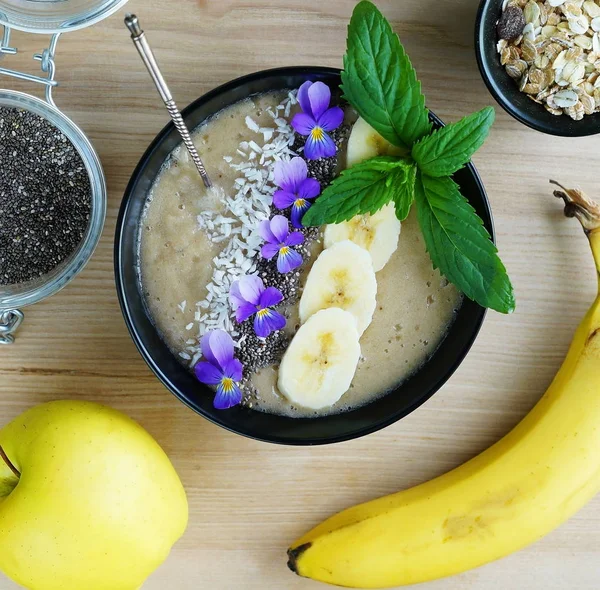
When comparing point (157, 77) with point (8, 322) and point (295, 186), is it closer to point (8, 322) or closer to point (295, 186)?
point (295, 186)

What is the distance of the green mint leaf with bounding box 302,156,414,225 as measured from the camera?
1135 millimetres

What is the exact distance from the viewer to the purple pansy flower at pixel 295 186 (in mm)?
1166

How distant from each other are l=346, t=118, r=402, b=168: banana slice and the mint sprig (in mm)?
50

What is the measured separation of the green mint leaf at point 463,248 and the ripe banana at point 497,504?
0.26 m

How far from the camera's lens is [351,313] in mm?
1217

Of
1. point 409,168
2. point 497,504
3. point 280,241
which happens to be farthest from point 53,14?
point 497,504

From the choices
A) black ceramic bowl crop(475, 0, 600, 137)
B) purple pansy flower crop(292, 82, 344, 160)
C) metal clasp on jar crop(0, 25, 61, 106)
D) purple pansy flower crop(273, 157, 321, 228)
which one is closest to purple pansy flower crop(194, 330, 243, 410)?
purple pansy flower crop(273, 157, 321, 228)

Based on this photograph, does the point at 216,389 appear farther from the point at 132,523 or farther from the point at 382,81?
the point at 382,81

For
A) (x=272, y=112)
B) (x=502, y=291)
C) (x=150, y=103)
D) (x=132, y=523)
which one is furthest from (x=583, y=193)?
(x=132, y=523)

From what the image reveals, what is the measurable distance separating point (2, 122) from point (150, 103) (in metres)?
0.26

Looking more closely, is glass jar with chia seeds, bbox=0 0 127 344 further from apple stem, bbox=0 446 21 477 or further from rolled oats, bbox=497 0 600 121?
rolled oats, bbox=497 0 600 121

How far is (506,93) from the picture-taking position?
4.01ft

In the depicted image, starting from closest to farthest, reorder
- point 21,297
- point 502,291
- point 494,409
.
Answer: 1. point 502,291
2. point 21,297
3. point 494,409

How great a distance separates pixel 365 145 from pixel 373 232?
0.49 feet
